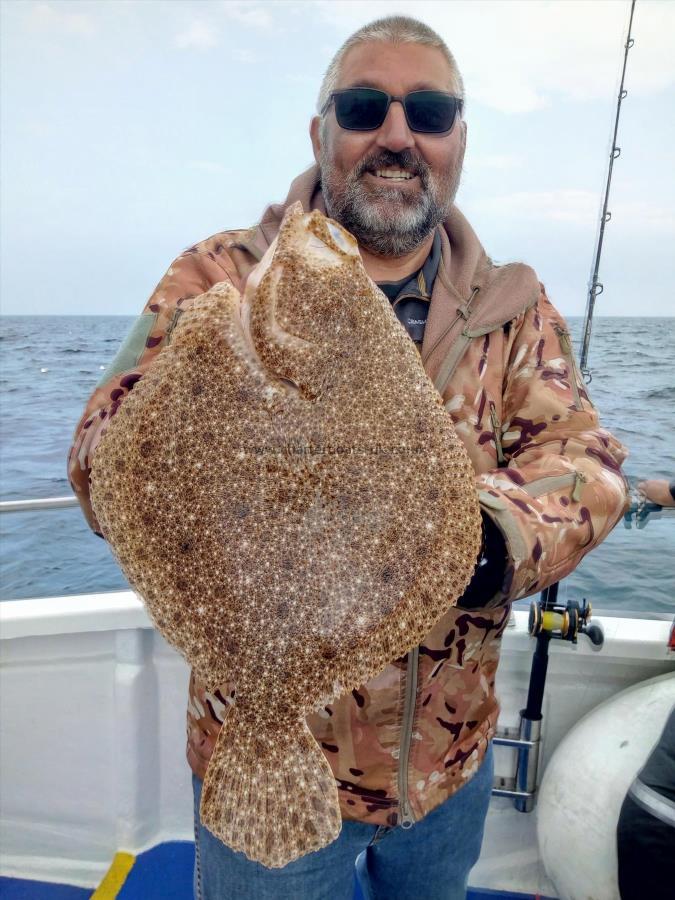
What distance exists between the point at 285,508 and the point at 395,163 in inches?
42.2

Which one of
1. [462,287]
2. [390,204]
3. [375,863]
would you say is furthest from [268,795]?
[390,204]

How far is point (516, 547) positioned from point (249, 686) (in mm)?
625

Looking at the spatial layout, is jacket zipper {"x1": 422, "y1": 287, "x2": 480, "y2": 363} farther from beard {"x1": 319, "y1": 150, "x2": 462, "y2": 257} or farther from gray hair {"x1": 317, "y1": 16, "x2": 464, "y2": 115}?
gray hair {"x1": 317, "y1": 16, "x2": 464, "y2": 115}

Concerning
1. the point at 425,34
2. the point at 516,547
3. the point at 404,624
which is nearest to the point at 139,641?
the point at 404,624

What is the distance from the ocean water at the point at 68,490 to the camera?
8.66m

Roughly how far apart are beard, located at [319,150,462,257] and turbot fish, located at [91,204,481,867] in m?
0.44

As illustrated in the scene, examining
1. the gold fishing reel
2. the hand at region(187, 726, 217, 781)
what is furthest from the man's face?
the gold fishing reel

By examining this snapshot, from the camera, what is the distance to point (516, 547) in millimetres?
1373

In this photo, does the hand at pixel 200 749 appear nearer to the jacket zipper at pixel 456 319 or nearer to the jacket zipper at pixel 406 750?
the jacket zipper at pixel 406 750

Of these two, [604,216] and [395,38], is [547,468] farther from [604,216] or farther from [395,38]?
[604,216]

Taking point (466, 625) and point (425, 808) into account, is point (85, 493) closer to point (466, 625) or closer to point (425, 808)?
point (466, 625)

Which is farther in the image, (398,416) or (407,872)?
(407,872)

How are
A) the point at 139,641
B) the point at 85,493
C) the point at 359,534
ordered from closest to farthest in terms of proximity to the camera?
the point at 359,534 → the point at 85,493 → the point at 139,641

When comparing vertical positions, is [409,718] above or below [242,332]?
below
